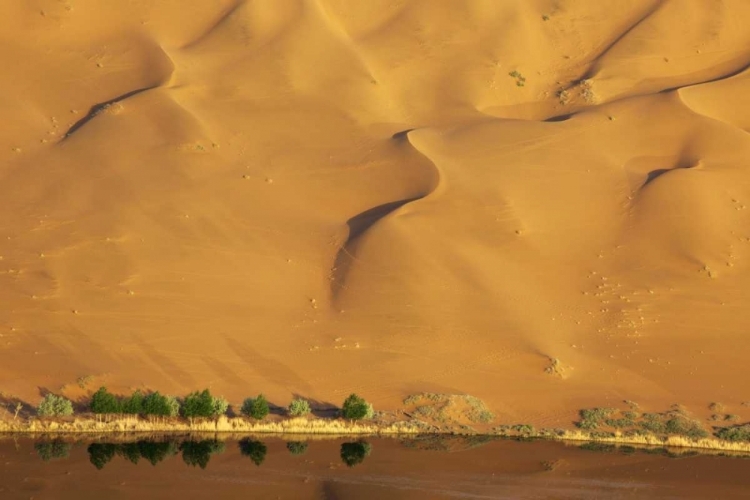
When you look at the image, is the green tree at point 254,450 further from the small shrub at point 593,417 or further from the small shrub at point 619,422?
the small shrub at point 619,422

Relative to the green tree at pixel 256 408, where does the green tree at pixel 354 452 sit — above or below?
below

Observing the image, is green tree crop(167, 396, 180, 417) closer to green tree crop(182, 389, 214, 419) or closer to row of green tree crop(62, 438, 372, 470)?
green tree crop(182, 389, 214, 419)

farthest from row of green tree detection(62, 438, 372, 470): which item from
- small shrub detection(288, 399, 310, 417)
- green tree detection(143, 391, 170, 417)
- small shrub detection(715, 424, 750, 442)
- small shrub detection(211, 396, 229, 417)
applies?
small shrub detection(715, 424, 750, 442)

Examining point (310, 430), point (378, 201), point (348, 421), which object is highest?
point (378, 201)

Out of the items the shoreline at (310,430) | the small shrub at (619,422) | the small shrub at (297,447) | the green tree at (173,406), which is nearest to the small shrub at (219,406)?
the shoreline at (310,430)

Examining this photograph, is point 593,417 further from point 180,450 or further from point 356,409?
point 180,450

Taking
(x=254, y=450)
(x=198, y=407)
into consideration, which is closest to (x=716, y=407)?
(x=254, y=450)

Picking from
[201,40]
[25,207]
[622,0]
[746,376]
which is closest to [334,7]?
[201,40]
